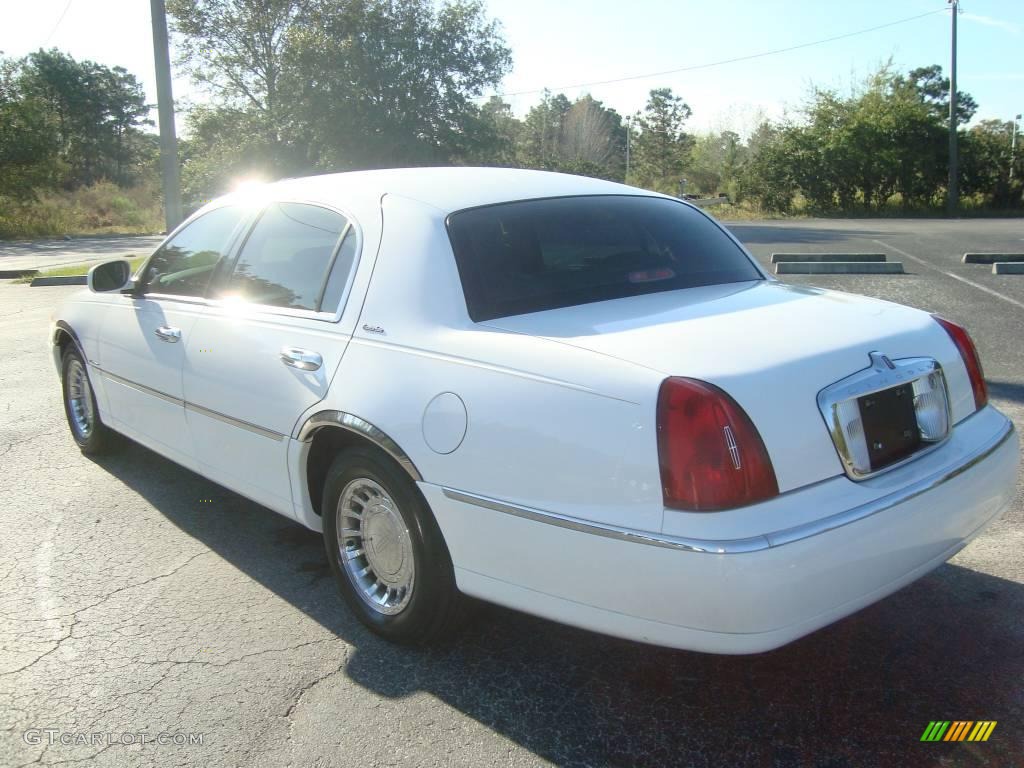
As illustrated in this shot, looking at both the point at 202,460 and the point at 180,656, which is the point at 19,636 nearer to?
the point at 180,656

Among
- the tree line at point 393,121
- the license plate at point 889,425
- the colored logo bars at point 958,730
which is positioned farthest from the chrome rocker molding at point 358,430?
the tree line at point 393,121

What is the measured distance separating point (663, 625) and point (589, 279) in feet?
4.39

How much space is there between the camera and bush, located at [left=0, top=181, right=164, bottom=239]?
31.3 meters

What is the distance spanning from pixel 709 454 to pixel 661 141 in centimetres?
6998

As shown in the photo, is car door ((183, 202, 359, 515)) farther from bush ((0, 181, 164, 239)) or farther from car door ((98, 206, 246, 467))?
bush ((0, 181, 164, 239))

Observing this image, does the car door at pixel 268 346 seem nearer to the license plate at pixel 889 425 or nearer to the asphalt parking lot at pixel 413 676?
the asphalt parking lot at pixel 413 676

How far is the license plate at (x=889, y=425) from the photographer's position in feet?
8.42

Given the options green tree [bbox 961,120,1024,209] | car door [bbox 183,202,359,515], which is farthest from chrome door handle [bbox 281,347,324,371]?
green tree [bbox 961,120,1024,209]

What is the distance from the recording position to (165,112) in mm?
13852

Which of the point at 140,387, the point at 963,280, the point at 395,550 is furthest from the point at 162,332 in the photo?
the point at 963,280

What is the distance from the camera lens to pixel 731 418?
235 centimetres

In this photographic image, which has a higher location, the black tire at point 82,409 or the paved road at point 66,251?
the paved road at point 66,251

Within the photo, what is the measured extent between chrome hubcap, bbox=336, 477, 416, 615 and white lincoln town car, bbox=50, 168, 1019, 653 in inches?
0.4

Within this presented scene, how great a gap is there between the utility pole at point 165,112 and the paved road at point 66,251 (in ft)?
21.2
